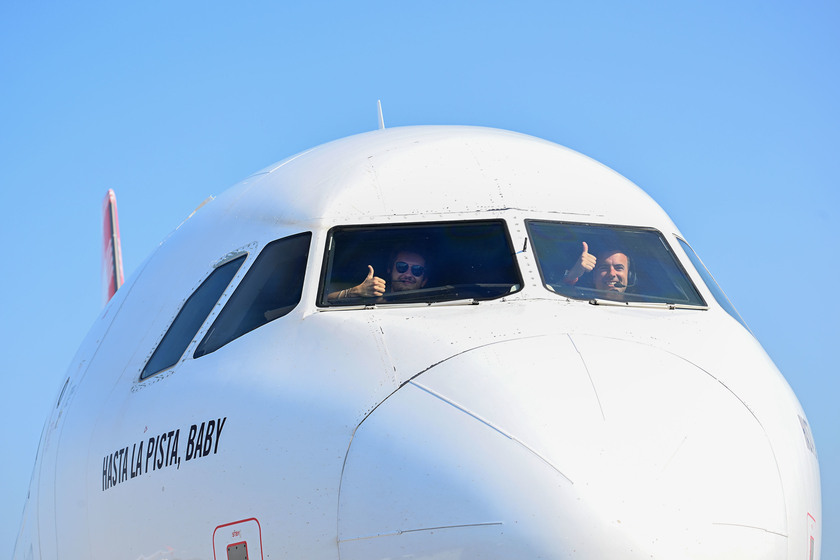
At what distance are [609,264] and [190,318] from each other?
113 inches

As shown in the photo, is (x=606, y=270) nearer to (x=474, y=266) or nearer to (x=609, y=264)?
(x=609, y=264)

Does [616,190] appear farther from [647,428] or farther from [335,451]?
[335,451]

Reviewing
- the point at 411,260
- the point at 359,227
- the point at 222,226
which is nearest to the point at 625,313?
the point at 411,260

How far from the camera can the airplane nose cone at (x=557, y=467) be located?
4.55 metres

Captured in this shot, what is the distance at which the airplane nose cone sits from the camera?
4.55 m

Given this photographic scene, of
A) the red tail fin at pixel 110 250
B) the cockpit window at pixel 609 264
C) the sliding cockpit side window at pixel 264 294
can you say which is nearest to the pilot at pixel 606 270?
the cockpit window at pixel 609 264

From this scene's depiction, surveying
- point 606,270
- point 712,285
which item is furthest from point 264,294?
point 712,285

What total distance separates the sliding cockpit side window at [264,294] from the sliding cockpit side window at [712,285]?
2897mm

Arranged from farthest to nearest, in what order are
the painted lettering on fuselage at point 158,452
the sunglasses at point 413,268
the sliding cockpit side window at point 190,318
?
the sliding cockpit side window at point 190,318 < the sunglasses at point 413,268 < the painted lettering on fuselage at point 158,452

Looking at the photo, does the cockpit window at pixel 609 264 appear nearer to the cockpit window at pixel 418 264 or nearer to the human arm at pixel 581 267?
the human arm at pixel 581 267

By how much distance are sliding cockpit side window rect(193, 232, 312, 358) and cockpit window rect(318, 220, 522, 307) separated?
198 millimetres

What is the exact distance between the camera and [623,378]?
516cm

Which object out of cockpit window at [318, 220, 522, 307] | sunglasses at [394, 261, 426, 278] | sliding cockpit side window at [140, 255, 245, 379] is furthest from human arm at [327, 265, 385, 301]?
sliding cockpit side window at [140, 255, 245, 379]

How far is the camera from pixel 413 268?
6.34 m
